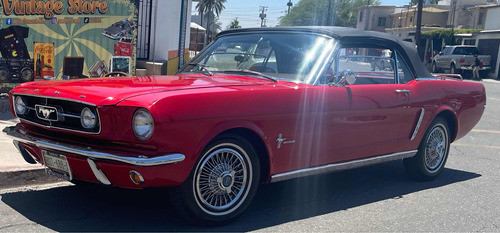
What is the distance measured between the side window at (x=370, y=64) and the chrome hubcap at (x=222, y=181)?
1710mm

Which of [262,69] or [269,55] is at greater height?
[269,55]

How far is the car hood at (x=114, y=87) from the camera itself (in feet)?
12.4

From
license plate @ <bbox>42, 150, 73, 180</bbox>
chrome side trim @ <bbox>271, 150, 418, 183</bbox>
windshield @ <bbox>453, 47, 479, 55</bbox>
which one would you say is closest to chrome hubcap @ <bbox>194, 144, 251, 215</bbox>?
chrome side trim @ <bbox>271, 150, 418, 183</bbox>

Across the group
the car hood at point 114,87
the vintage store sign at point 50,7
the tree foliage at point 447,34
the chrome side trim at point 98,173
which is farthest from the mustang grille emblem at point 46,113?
the tree foliage at point 447,34

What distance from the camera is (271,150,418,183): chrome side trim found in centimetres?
454

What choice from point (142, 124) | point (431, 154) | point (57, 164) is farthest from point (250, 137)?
point (431, 154)

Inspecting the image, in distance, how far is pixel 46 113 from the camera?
4.14 m

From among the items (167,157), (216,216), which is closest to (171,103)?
(167,157)

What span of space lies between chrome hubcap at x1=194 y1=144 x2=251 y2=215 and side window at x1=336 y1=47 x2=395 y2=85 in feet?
5.61

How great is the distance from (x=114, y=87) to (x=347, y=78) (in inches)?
81.7

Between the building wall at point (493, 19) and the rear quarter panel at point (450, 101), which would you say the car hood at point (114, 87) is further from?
the building wall at point (493, 19)

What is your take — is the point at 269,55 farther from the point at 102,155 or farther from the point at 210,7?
the point at 210,7

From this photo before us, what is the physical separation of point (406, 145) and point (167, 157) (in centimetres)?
303

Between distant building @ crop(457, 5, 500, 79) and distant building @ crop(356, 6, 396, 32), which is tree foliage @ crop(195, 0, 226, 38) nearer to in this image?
distant building @ crop(356, 6, 396, 32)
